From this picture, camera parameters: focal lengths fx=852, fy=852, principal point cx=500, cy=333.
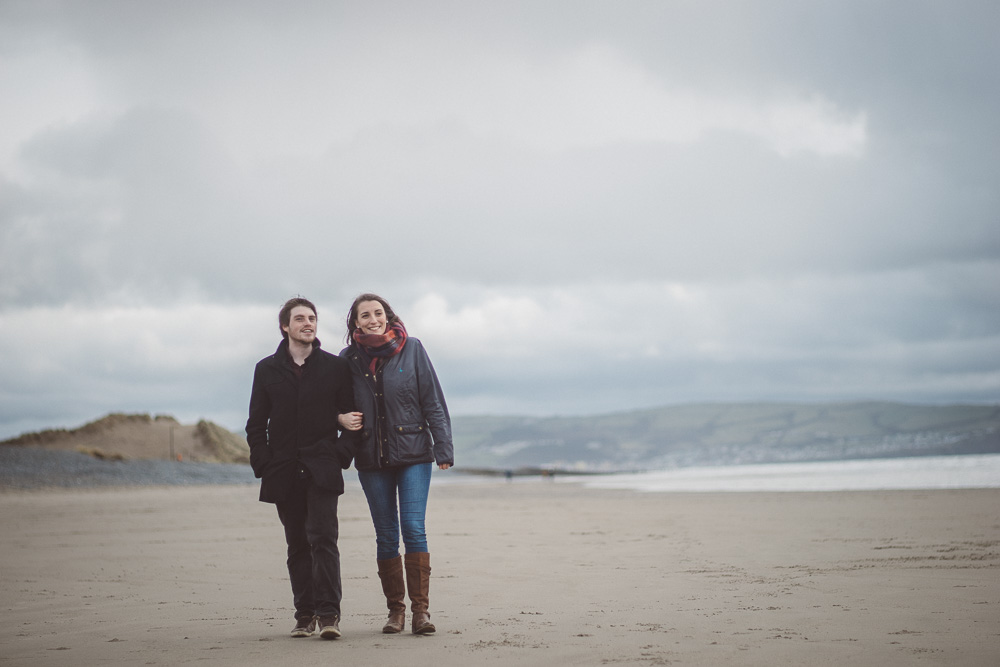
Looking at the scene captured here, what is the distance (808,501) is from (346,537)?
10.6 metres

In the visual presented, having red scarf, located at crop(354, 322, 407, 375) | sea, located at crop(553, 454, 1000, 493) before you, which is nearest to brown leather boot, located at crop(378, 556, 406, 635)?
red scarf, located at crop(354, 322, 407, 375)

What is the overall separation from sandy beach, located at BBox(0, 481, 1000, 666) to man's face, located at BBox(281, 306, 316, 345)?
6.50 feet

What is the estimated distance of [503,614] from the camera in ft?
20.4

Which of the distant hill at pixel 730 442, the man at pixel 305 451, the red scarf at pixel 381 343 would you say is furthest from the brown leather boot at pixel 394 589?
the distant hill at pixel 730 442

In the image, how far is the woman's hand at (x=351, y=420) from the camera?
575cm

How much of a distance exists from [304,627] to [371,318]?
210 centimetres

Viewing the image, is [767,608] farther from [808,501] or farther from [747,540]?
[808,501]

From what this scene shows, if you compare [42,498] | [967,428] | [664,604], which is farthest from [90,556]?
[967,428]

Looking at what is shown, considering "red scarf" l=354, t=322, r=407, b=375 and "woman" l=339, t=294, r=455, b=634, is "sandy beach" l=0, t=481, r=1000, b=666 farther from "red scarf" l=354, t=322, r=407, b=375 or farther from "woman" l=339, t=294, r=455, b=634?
"red scarf" l=354, t=322, r=407, b=375

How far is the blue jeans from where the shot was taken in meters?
5.82

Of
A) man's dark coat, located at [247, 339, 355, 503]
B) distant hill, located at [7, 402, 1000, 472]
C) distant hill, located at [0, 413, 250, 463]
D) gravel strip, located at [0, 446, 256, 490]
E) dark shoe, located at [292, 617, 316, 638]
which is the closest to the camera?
dark shoe, located at [292, 617, 316, 638]

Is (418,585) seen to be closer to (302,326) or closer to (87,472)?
(302,326)

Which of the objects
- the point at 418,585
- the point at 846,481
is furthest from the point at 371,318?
the point at 846,481

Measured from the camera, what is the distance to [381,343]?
5852 mm
